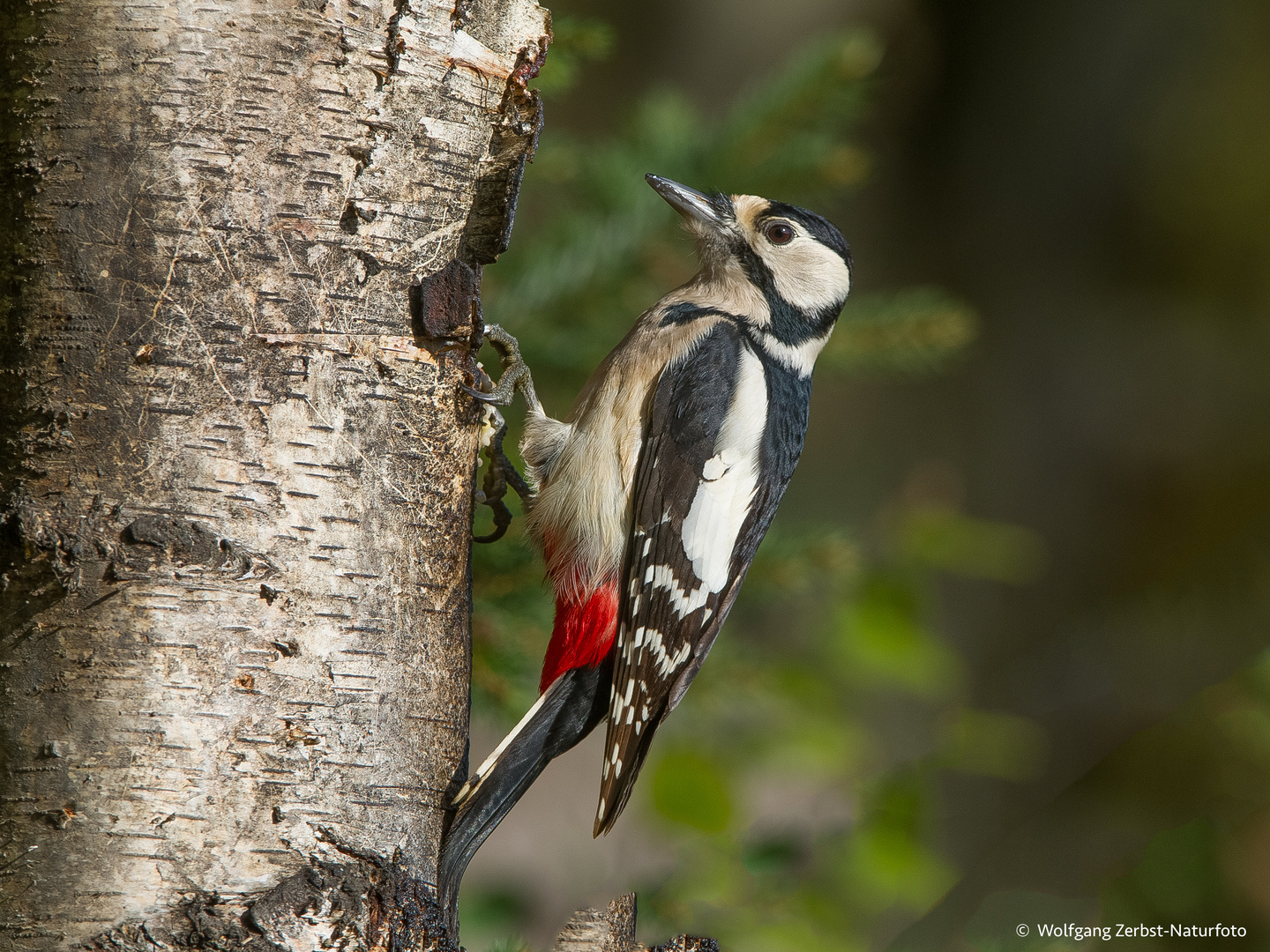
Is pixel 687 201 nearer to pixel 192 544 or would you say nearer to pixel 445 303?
pixel 445 303

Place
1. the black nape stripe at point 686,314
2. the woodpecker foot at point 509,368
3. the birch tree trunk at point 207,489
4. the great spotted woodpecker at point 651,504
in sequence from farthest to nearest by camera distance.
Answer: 1. the black nape stripe at point 686,314
2. the woodpecker foot at point 509,368
3. the great spotted woodpecker at point 651,504
4. the birch tree trunk at point 207,489

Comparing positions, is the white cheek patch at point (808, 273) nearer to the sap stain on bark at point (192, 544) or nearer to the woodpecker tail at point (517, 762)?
the woodpecker tail at point (517, 762)

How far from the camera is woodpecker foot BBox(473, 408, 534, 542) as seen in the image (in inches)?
90.4

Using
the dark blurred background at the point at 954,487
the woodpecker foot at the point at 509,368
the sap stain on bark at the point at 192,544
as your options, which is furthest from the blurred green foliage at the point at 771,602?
the sap stain on bark at the point at 192,544

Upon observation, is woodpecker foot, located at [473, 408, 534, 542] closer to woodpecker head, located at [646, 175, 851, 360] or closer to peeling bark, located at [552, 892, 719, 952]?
woodpecker head, located at [646, 175, 851, 360]

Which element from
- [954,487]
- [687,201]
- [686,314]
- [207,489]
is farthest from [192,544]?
[954,487]

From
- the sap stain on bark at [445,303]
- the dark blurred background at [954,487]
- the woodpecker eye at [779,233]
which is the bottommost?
the dark blurred background at [954,487]

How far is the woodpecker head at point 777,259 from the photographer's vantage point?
264 centimetres

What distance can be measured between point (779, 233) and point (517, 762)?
5.12 feet

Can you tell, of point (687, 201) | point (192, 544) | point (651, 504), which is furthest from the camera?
point (687, 201)

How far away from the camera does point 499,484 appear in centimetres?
245

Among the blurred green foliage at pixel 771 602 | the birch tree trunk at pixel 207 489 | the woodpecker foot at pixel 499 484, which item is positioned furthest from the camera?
the blurred green foliage at pixel 771 602

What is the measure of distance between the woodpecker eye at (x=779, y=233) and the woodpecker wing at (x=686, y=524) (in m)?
0.36

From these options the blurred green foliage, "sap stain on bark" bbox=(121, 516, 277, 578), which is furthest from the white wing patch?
"sap stain on bark" bbox=(121, 516, 277, 578)
